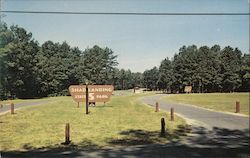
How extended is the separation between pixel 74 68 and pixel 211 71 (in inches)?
1452

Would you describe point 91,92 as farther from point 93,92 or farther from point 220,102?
point 220,102

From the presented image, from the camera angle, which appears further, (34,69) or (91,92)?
(34,69)

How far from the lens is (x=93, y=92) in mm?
29031

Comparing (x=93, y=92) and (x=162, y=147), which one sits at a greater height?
(x=93, y=92)

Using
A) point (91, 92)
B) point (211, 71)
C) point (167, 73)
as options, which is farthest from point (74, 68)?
point (167, 73)

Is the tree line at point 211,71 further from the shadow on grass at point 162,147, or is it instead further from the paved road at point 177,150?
the paved road at point 177,150

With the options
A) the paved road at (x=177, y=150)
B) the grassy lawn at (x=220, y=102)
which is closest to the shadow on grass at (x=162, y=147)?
the paved road at (x=177, y=150)

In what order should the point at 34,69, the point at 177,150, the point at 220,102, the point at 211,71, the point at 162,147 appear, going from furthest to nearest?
the point at 211,71 < the point at 34,69 < the point at 220,102 < the point at 162,147 < the point at 177,150

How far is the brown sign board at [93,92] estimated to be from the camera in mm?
28328

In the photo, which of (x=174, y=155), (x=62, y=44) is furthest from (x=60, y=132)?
(x=62, y=44)

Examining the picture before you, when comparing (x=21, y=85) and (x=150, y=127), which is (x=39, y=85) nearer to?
(x=21, y=85)

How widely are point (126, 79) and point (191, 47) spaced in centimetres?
2748

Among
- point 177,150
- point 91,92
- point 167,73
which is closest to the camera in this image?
point 177,150

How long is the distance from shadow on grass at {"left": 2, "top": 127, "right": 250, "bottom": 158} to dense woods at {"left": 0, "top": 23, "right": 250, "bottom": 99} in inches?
1001
